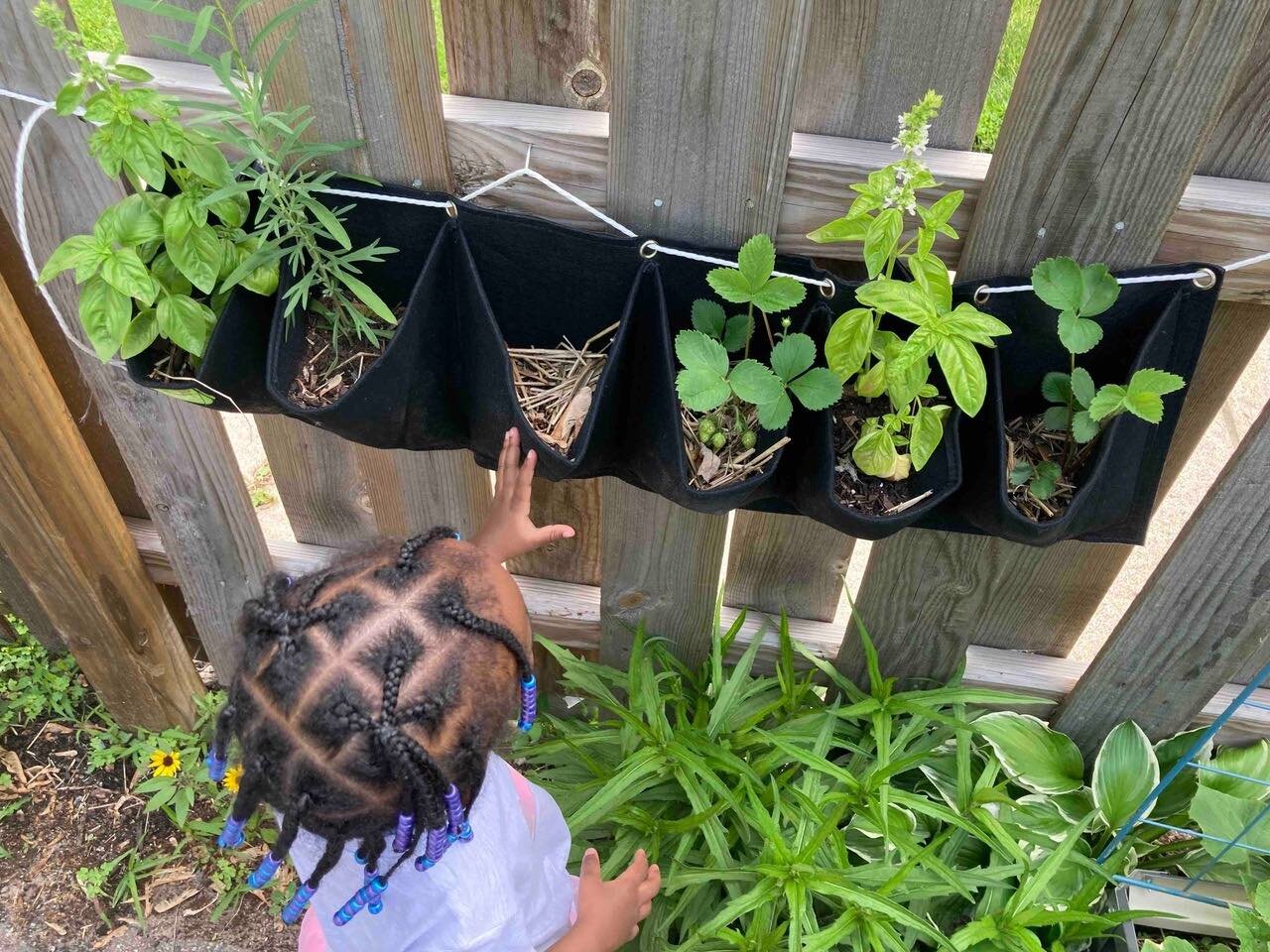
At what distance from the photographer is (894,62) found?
127 centimetres

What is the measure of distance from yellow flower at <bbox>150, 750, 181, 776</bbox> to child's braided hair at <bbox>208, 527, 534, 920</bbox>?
1.35m

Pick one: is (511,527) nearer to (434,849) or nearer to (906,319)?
(434,849)

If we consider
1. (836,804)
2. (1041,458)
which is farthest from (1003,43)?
(836,804)

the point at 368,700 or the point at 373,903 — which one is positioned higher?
the point at 368,700

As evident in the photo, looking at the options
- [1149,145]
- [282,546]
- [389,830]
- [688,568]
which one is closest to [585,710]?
[688,568]

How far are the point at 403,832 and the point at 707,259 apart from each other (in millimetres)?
Answer: 920

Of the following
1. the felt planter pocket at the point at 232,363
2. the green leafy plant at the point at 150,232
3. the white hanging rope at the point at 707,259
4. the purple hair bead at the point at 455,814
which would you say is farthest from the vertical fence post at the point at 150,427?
the white hanging rope at the point at 707,259

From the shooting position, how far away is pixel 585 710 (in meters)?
2.33

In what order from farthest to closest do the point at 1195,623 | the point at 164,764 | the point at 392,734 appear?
the point at 164,764, the point at 1195,623, the point at 392,734

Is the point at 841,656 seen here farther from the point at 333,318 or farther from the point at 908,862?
the point at 333,318

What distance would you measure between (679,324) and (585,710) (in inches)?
49.2

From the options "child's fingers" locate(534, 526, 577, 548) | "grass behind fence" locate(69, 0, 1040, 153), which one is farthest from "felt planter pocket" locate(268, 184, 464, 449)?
"grass behind fence" locate(69, 0, 1040, 153)

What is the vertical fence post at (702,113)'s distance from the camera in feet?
3.86

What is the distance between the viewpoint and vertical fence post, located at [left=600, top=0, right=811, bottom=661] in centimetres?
118
